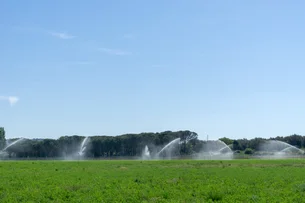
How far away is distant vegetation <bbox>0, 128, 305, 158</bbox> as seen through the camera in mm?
172125

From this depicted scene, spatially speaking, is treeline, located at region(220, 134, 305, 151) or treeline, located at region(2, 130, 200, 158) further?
treeline, located at region(220, 134, 305, 151)

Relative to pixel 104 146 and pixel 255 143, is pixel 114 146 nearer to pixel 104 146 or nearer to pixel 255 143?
pixel 104 146

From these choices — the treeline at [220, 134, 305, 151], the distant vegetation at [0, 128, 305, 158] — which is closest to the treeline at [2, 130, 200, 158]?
the distant vegetation at [0, 128, 305, 158]

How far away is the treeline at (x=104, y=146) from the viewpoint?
172125 mm

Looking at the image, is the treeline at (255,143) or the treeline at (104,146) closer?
the treeline at (104,146)

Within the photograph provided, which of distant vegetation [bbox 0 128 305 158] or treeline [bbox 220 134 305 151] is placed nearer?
distant vegetation [bbox 0 128 305 158]

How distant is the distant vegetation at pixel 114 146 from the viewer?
172m

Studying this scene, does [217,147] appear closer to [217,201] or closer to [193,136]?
[193,136]

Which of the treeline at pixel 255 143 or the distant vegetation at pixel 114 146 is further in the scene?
the treeline at pixel 255 143

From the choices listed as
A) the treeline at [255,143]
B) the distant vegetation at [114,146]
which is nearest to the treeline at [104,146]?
the distant vegetation at [114,146]

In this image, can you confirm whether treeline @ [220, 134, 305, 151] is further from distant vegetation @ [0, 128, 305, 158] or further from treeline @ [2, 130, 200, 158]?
treeline @ [2, 130, 200, 158]

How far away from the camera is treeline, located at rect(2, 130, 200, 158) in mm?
172125

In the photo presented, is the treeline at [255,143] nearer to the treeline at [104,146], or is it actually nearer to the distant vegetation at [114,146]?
the distant vegetation at [114,146]

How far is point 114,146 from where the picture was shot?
17462 centimetres
